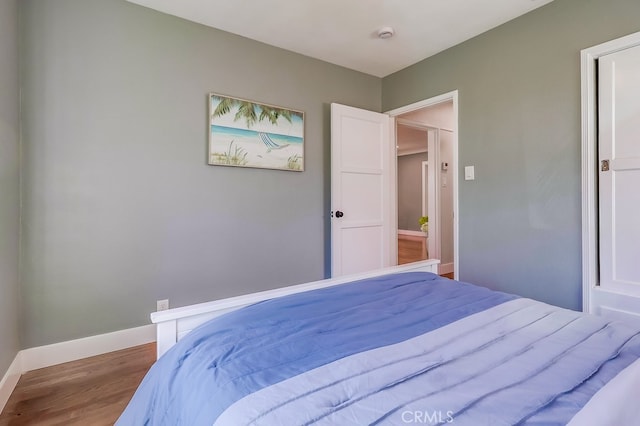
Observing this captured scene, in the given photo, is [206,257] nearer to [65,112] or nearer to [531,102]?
[65,112]

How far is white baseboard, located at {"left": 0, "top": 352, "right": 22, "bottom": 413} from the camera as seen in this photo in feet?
5.43

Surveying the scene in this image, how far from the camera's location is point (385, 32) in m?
2.68

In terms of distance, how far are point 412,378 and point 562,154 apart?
227 cm

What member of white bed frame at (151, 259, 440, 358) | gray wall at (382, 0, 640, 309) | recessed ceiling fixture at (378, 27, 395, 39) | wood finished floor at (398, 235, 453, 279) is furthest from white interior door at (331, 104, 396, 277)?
white bed frame at (151, 259, 440, 358)

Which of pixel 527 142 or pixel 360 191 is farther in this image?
pixel 360 191

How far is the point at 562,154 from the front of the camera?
2.29 meters

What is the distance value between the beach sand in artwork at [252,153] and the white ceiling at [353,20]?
901 mm

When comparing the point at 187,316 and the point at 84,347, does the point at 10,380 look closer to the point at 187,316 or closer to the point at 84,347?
the point at 84,347

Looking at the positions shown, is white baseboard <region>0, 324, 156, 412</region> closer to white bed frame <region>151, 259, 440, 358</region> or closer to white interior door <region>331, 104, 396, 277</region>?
white bed frame <region>151, 259, 440, 358</region>

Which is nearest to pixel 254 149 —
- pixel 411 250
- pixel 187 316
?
pixel 187 316

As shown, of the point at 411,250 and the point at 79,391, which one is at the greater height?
the point at 411,250

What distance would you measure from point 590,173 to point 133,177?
3164 mm

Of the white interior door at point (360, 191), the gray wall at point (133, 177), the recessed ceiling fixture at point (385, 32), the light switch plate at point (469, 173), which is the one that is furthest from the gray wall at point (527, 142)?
the gray wall at point (133, 177)

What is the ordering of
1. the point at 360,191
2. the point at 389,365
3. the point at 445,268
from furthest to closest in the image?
the point at 445,268 → the point at 360,191 → the point at 389,365
